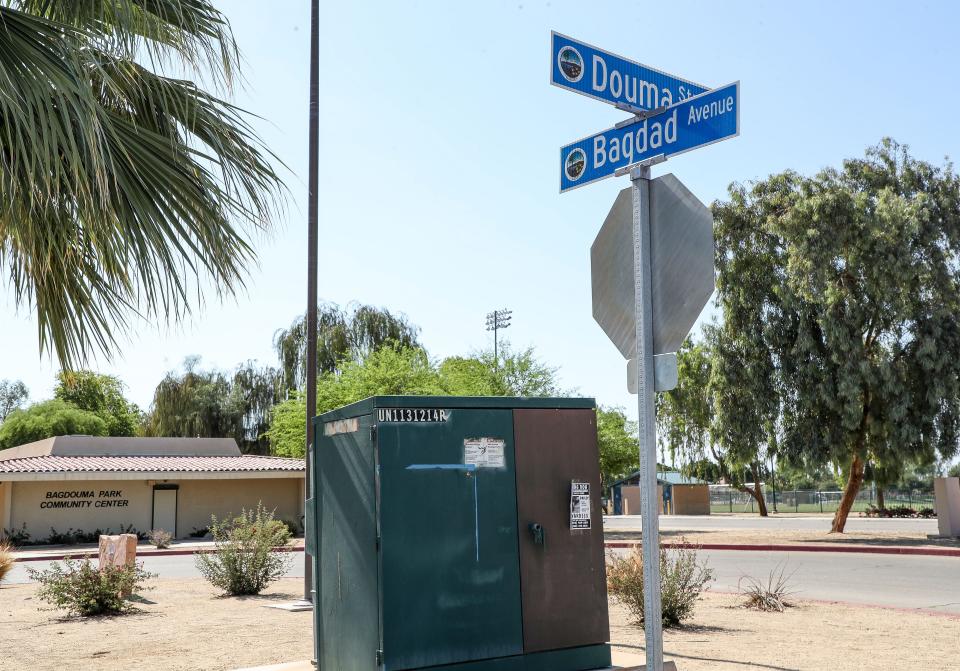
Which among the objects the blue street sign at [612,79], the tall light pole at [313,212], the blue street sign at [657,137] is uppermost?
the tall light pole at [313,212]

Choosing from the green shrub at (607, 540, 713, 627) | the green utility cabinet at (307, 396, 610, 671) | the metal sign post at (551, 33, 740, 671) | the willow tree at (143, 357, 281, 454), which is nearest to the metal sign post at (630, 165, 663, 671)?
the metal sign post at (551, 33, 740, 671)

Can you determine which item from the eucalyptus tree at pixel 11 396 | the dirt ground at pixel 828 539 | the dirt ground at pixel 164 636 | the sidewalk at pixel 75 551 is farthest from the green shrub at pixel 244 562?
the eucalyptus tree at pixel 11 396

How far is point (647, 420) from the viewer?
3986mm

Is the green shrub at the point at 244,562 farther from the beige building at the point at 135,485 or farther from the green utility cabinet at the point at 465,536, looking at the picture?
the beige building at the point at 135,485

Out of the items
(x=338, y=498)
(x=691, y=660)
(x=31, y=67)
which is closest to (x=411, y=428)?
(x=338, y=498)

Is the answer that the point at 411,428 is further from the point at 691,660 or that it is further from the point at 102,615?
the point at 102,615

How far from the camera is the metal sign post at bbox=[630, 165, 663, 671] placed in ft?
12.8

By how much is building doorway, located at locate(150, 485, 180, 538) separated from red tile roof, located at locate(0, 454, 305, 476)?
1071 mm

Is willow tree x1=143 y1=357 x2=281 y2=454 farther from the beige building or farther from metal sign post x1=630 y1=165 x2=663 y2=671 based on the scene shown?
metal sign post x1=630 y1=165 x2=663 y2=671

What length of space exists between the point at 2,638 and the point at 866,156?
2590 centimetres

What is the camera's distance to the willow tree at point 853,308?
2584 centimetres

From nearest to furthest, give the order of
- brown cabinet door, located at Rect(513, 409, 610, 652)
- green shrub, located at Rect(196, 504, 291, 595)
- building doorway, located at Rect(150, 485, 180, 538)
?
1. brown cabinet door, located at Rect(513, 409, 610, 652)
2. green shrub, located at Rect(196, 504, 291, 595)
3. building doorway, located at Rect(150, 485, 180, 538)

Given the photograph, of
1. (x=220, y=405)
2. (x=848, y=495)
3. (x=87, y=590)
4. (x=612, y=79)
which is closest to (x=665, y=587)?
(x=612, y=79)

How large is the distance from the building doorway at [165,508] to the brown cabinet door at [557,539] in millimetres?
34939
